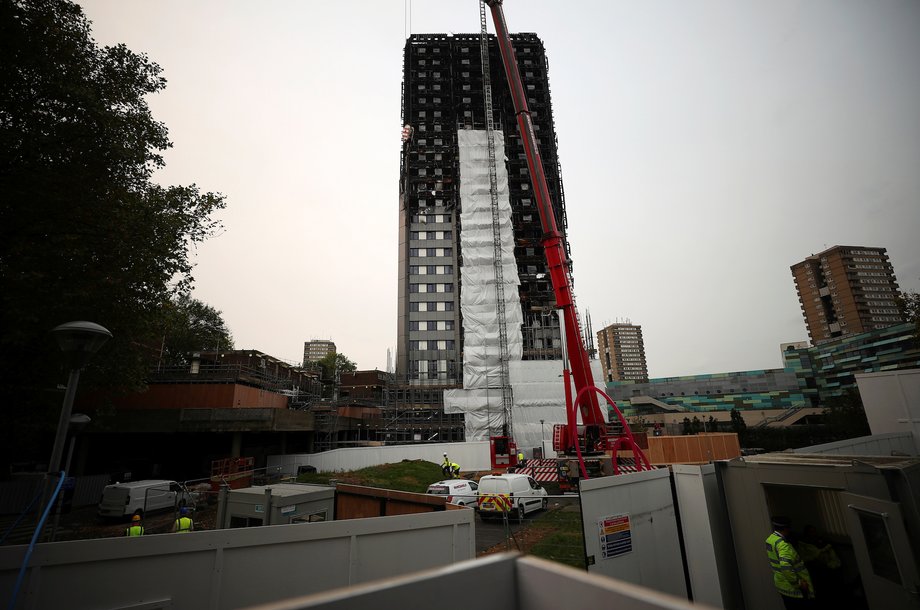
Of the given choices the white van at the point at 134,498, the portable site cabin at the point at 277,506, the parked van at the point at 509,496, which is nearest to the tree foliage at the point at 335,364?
the white van at the point at 134,498

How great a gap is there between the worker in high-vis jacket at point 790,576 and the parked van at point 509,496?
9307mm

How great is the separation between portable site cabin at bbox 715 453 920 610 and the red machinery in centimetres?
608

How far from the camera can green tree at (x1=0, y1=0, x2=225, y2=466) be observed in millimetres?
11836

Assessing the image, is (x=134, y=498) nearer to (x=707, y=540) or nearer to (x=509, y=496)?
(x=509, y=496)

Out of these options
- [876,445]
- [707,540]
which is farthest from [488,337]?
[707,540]

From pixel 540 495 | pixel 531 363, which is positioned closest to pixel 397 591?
pixel 540 495

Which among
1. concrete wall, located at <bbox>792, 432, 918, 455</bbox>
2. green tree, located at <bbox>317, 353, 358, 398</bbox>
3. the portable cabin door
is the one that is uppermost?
green tree, located at <bbox>317, 353, 358, 398</bbox>

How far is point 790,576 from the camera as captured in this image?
5.96m

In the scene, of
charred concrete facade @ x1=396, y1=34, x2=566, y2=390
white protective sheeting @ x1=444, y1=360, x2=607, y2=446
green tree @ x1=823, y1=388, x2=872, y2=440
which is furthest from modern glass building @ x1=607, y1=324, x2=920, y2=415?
white protective sheeting @ x1=444, y1=360, x2=607, y2=446

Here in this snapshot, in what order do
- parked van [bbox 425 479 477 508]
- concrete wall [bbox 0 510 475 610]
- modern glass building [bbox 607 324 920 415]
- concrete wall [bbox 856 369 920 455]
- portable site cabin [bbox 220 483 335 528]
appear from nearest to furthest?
concrete wall [bbox 0 510 475 610], portable site cabin [bbox 220 483 335 528], parked van [bbox 425 479 477 508], concrete wall [bbox 856 369 920 455], modern glass building [bbox 607 324 920 415]

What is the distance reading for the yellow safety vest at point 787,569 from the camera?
5.95m

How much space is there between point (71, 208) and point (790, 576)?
60.6 feet

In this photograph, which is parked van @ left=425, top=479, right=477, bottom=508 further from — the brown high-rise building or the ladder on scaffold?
the brown high-rise building

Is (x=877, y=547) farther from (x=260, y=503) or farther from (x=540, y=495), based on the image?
(x=540, y=495)
